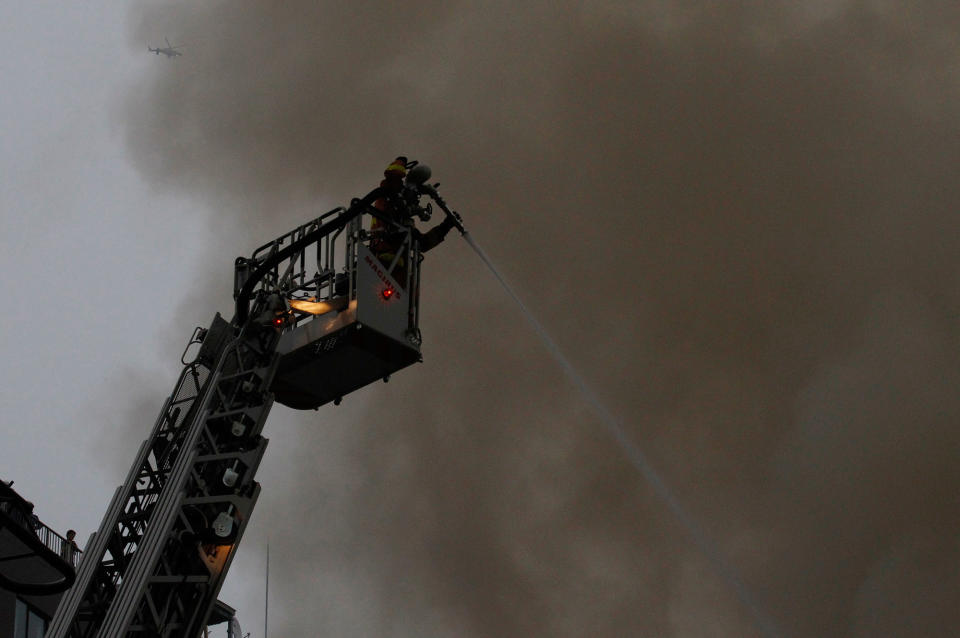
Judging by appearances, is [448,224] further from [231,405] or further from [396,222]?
A: [231,405]

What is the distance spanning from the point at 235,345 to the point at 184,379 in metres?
0.94

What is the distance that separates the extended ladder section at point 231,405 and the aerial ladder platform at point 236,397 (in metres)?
0.01

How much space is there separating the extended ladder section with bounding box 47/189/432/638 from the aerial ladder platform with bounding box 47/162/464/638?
0.05 feet

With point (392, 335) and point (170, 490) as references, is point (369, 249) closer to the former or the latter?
point (392, 335)

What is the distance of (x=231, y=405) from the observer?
11.5 m

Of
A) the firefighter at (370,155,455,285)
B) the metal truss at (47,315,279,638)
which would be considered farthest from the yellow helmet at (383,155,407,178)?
the metal truss at (47,315,279,638)

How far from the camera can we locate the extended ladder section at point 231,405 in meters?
10.3

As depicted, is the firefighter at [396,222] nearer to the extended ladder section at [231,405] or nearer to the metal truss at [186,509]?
the extended ladder section at [231,405]

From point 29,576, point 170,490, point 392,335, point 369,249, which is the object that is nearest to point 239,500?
point 170,490

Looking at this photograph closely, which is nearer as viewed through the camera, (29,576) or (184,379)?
(184,379)

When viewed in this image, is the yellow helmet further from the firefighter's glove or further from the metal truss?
the metal truss

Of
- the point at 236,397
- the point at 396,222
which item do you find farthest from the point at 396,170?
the point at 236,397

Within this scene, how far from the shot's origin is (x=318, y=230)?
12.5 metres

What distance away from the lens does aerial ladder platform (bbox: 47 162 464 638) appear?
10.3m
